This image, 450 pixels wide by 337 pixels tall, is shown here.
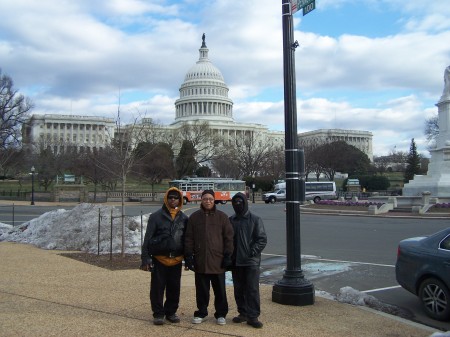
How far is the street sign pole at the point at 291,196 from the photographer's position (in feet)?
23.5

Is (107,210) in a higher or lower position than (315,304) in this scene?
higher

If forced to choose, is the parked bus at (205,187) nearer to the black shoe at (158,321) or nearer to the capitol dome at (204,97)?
the black shoe at (158,321)

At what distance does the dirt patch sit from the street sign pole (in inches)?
174

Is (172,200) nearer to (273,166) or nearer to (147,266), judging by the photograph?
(147,266)

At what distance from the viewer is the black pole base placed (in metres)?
7.08

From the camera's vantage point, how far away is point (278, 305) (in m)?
7.09

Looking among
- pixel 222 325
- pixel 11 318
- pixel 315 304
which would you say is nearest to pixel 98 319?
pixel 11 318

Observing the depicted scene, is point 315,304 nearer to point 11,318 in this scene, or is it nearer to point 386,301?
point 386,301

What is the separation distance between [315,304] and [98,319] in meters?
3.19

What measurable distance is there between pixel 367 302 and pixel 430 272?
107 cm

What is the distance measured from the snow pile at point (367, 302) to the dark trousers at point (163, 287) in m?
3.02

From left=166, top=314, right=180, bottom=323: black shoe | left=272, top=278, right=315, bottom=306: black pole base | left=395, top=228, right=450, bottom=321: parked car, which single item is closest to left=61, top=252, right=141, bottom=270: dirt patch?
left=272, top=278, right=315, bottom=306: black pole base

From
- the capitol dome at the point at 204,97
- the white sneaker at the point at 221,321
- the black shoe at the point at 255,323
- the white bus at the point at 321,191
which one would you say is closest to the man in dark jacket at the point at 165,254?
the white sneaker at the point at 221,321

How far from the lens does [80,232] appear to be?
14008 millimetres
